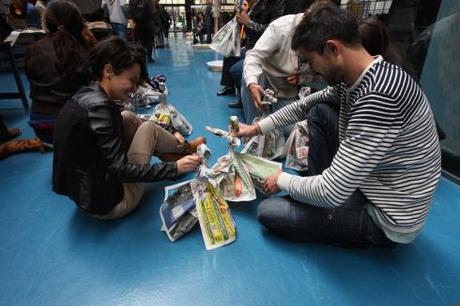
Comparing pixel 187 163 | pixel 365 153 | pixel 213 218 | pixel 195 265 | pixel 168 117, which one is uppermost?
pixel 365 153

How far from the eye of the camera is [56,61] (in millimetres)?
1691

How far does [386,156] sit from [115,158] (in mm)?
1000

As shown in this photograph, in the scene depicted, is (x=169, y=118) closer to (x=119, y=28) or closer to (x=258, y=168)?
(x=258, y=168)

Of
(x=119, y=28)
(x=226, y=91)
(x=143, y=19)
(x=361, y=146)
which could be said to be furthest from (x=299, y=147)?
(x=119, y=28)

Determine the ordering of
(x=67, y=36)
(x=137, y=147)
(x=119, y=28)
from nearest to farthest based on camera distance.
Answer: (x=137, y=147) → (x=67, y=36) → (x=119, y=28)

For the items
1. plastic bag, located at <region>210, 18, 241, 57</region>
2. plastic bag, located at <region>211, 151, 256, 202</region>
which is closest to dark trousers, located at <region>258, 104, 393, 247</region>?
plastic bag, located at <region>211, 151, 256, 202</region>

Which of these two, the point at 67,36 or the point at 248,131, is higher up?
the point at 67,36

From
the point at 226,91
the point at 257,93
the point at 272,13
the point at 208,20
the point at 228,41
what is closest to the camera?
the point at 257,93

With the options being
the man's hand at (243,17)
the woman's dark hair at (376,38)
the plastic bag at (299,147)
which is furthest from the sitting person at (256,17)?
the woman's dark hair at (376,38)

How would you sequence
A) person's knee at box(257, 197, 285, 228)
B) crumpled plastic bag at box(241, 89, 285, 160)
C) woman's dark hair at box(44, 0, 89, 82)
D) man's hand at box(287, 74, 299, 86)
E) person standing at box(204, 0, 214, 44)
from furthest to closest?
person standing at box(204, 0, 214, 44) < man's hand at box(287, 74, 299, 86) < crumpled plastic bag at box(241, 89, 285, 160) < woman's dark hair at box(44, 0, 89, 82) < person's knee at box(257, 197, 285, 228)

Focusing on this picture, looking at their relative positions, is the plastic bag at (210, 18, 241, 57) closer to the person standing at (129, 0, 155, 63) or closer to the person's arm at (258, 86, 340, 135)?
the person's arm at (258, 86, 340, 135)

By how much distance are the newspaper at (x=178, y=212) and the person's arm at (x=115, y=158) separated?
0.10 metres

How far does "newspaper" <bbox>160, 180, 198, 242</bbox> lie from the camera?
1.26 meters

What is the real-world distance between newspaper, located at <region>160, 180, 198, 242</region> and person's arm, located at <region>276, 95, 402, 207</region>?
1.86ft
